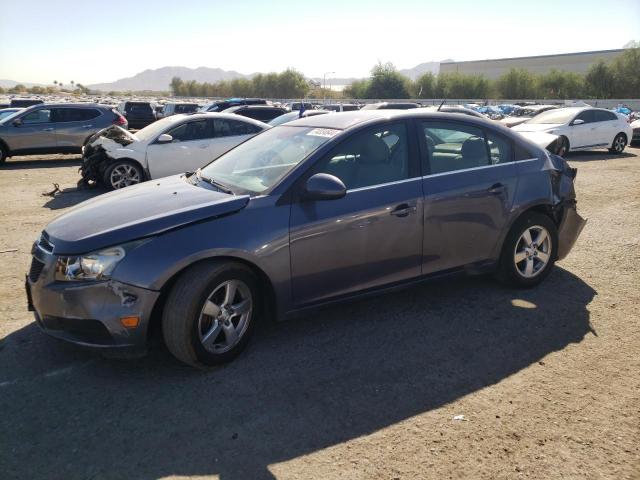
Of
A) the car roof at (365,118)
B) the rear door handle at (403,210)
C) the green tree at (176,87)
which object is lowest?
the rear door handle at (403,210)

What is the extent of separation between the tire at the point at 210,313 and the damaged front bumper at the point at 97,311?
0.17 m

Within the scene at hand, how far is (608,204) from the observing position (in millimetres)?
8414

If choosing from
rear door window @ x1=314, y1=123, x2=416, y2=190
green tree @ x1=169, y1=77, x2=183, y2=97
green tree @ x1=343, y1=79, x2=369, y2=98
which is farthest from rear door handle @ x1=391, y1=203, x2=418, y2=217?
green tree @ x1=169, y1=77, x2=183, y2=97

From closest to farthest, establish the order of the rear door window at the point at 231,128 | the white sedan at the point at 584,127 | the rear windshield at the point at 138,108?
the rear door window at the point at 231,128 < the white sedan at the point at 584,127 < the rear windshield at the point at 138,108

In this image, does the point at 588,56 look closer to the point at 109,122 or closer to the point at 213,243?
the point at 109,122

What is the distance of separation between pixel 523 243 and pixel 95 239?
365 centimetres

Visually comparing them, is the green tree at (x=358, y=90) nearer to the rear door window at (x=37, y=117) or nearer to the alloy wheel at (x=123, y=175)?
the rear door window at (x=37, y=117)

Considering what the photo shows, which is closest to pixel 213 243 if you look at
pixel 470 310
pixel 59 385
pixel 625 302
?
pixel 59 385

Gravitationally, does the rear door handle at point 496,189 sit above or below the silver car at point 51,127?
below

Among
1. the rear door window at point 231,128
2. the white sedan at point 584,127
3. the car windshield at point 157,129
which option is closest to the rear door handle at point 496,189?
the rear door window at point 231,128

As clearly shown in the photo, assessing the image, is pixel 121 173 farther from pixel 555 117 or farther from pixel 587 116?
pixel 587 116

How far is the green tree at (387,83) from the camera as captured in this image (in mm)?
80625

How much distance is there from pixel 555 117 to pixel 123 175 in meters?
12.5

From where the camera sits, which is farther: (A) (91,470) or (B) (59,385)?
(B) (59,385)
